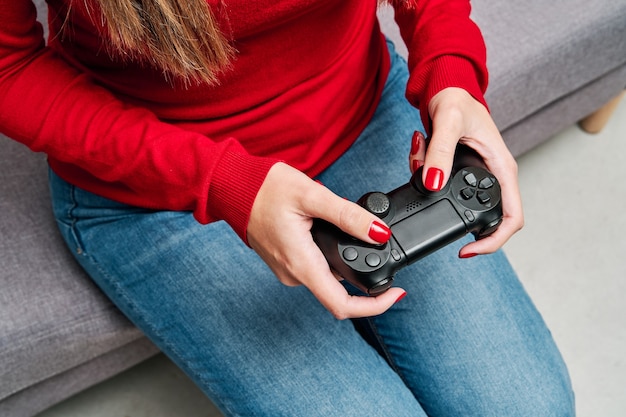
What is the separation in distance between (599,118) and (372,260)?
109 cm

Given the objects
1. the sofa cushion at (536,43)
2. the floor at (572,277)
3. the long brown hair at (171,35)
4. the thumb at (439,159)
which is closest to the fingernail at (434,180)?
the thumb at (439,159)

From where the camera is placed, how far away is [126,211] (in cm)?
74

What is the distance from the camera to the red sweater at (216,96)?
61 centimetres

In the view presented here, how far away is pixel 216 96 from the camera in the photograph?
676 millimetres

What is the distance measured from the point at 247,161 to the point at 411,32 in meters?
0.31

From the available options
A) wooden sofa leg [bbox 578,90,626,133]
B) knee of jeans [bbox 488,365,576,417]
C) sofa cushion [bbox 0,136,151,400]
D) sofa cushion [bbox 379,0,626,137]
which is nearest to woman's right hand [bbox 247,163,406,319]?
knee of jeans [bbox 488,365,576,417]

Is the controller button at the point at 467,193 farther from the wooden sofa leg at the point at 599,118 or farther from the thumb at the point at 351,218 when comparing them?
the wooden sofa leg at the point at 599,118

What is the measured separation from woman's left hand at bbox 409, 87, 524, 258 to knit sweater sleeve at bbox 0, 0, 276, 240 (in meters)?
0.19

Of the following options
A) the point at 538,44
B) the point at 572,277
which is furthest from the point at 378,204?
the point at 572,277

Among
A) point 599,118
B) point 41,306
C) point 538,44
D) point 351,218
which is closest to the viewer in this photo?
point 351,218

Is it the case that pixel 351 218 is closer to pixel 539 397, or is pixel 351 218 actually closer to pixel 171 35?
pixel 171 35

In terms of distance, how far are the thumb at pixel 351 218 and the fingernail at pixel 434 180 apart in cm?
7

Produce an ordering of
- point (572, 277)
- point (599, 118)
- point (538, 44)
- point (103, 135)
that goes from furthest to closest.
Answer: point (599, 118) → point (572, 277) → point (538, 44) → point (103, 135)

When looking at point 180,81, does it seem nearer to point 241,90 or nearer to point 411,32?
point 241,90
